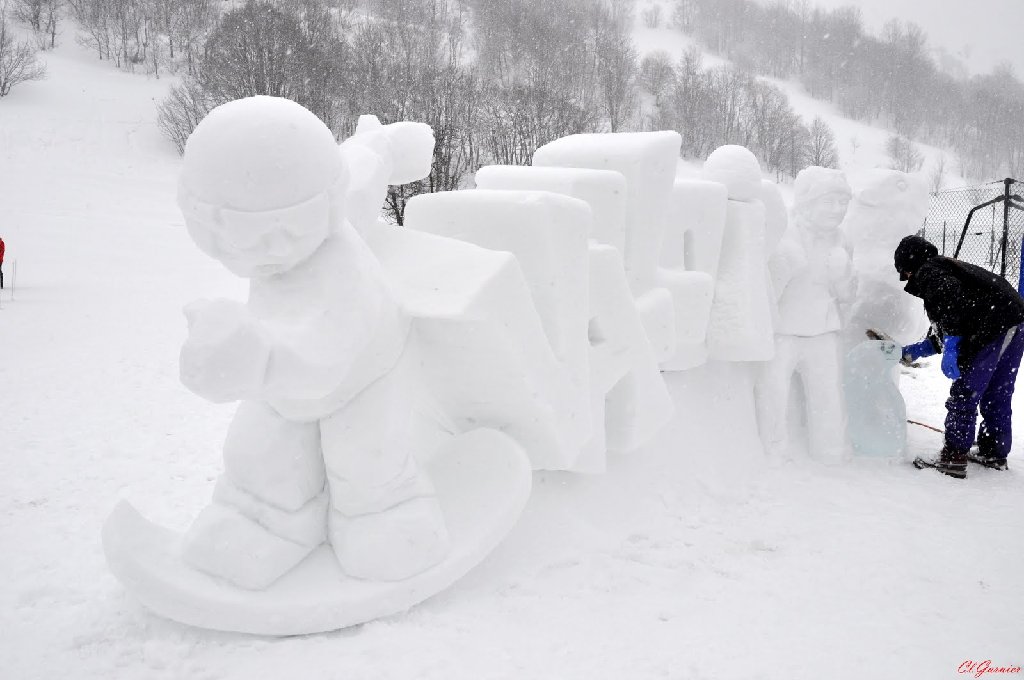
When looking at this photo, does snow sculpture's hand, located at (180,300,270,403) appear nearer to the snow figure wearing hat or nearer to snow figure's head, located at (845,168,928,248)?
the snow figure wearing hat

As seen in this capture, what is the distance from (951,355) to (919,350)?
0.24m

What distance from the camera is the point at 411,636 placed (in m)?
1.94

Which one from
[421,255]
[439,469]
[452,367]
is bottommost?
[439,469]

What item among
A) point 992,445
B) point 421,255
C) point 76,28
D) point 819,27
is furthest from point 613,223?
point 819,27

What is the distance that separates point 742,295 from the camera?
378 cm

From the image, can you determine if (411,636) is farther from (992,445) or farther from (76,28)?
(76,28)

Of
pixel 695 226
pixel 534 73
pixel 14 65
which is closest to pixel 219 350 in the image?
pixel 695 226

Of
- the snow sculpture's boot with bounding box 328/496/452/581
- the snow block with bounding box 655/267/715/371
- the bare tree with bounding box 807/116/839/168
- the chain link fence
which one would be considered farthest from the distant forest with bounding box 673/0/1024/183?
the snow sculpture's boot with bounding box 328/496/452/581

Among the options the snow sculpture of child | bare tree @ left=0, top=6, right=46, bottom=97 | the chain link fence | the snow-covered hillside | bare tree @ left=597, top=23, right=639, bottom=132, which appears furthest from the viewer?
the snow-covered hillside

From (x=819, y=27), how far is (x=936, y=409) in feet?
121

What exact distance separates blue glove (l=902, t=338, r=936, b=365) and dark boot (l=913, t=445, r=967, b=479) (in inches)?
20.5

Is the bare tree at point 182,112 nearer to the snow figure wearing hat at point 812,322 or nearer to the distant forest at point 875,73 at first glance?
the snow figure wearing hat at point 812,322

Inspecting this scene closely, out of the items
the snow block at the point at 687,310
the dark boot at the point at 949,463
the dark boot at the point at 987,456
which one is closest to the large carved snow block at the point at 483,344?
the snow block at the point at 687,310

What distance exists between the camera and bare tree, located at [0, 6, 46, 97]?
17703 millimetres
